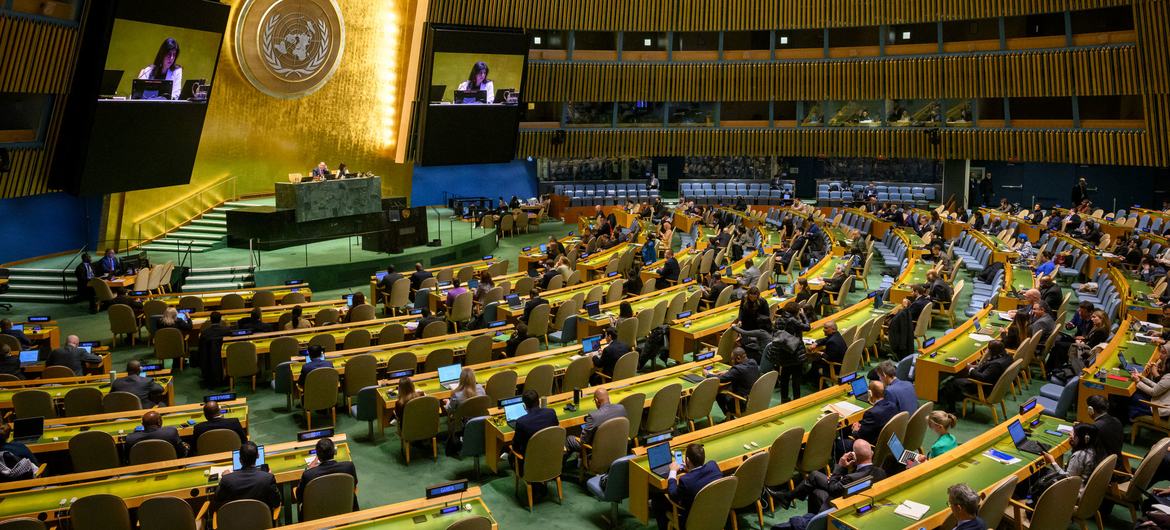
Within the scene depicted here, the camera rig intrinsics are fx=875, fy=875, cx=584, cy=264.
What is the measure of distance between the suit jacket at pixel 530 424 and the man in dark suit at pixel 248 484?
2.25m

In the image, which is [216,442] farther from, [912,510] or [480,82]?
[480,82]

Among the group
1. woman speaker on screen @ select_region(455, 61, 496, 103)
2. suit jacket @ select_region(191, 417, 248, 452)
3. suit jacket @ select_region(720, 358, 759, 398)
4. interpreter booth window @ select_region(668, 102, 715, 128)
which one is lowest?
suit jacket @ select_region(191, 417, 248, 452)

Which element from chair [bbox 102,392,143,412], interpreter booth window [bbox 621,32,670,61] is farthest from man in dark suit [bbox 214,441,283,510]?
interpreter booth window [bbox 621,32,670,61]

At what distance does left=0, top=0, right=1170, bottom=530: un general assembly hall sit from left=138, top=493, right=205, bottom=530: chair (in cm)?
5

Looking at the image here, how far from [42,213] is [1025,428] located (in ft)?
70.1

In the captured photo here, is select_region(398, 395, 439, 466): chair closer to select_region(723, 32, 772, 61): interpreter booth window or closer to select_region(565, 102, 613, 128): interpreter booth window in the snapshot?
select_region(565, 102, 613, 128): interpreter booth window

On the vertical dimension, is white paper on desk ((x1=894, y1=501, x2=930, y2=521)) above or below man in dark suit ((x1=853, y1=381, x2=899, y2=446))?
below

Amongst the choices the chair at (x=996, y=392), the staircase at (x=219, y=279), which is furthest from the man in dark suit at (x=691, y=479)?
the staircase at (x=219, y=279)

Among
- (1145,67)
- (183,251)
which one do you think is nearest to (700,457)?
(183,251)

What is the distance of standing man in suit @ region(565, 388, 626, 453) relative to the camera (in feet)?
27.9

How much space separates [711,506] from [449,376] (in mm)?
3976

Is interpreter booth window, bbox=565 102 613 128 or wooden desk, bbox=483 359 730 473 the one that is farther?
interpreter booth window, bbox=565 102 613 128

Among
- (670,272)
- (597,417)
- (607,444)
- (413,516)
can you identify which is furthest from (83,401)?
(670,272)

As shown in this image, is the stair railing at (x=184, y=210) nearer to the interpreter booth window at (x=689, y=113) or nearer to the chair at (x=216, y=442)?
the chair at (x=216, y=442)
